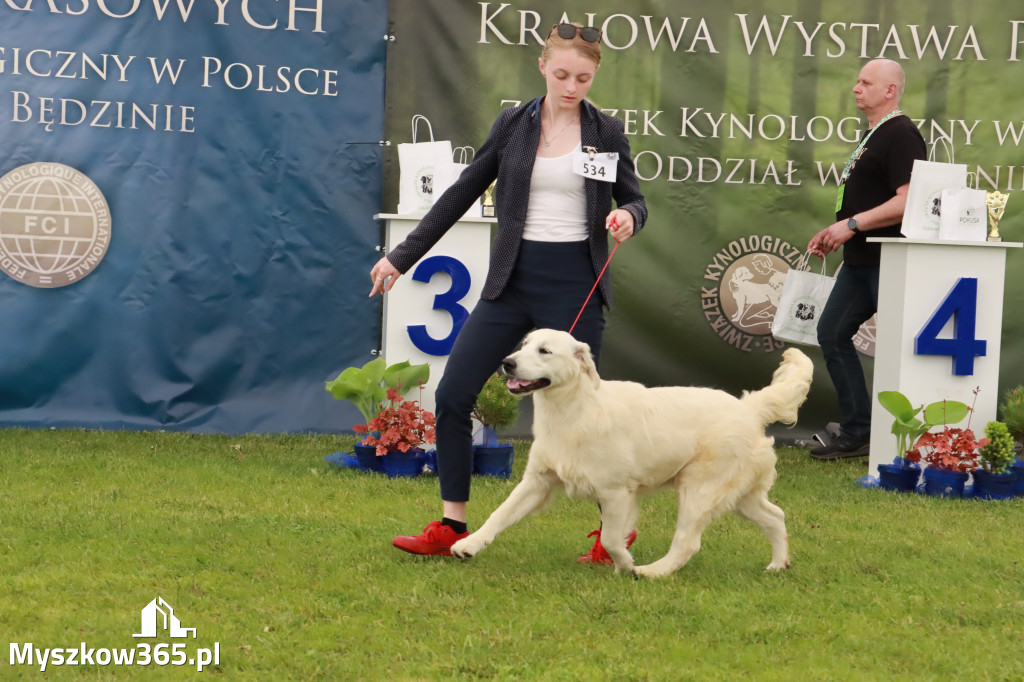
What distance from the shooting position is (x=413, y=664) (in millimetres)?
3152

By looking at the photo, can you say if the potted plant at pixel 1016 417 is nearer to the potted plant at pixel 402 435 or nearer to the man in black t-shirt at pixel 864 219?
the man in black t-shirt at pixel 864 219

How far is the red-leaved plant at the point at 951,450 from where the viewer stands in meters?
6.06

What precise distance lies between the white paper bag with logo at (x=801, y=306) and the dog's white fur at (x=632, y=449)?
113 inches

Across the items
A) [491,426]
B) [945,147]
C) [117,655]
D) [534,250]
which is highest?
[945,147]

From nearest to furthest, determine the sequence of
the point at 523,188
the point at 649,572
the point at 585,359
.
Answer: the point at 585,359 → the point at 649,572 → the point at 523,188

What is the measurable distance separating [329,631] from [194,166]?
4.64 m

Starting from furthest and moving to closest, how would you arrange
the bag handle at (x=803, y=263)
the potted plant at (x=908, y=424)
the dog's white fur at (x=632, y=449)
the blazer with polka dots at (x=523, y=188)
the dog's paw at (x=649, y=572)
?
the bag handle at (x=803, y=263), the potted plant at (x=908, y=424), the blazer with polka dots at (x=523, y=188), the dog's paw at (x=649, y=572), the dog's white fur at (x=632, y=449)

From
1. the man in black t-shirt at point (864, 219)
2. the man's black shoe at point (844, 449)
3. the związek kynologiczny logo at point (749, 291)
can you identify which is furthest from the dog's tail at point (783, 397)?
the związek kynologiczny logo at point (749, 291)

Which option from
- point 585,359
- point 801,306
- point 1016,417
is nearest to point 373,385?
point 585,359

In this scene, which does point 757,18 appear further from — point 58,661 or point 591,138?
point 58,661

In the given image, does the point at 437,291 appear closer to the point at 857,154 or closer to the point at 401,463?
the point at 401,463

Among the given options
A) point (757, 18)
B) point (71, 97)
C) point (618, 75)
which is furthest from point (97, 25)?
point (757, 18)

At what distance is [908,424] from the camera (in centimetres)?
616

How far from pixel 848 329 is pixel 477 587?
382 centimetres
